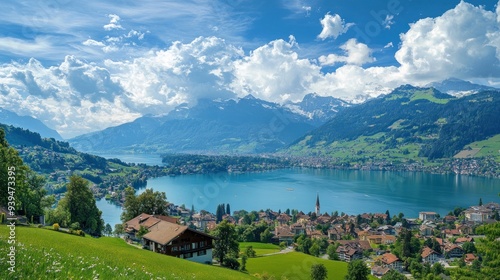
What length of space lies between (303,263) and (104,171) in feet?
530

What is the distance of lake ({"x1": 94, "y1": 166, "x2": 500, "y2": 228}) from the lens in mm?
128000

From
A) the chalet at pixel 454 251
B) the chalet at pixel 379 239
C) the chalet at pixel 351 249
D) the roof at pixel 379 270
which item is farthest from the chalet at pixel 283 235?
the chalet at pixel 454 251

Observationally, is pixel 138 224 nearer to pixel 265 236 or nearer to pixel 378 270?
pixel 265 236

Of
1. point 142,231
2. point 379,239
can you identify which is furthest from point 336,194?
point 142,231

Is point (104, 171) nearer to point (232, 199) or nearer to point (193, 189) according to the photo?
point (193, 189)

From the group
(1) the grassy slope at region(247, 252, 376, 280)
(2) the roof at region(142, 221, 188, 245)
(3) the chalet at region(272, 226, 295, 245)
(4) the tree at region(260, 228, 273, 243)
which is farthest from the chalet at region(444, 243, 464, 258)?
(2) the roof at region(142, 221, 188, 245)

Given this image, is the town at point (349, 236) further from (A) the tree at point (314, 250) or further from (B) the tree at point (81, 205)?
(B) the tree at point (81, 205)

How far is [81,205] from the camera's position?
4400 centimetres

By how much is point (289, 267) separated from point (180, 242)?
20762 millimetres

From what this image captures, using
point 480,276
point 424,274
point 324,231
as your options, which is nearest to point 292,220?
point 324,231

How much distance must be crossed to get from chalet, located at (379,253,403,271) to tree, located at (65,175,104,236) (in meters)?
49.2

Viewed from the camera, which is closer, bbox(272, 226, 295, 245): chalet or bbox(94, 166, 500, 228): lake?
bbox(272, 226, 295, 245): chalet

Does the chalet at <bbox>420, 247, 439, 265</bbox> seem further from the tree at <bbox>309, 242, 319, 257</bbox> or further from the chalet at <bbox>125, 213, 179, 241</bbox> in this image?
the chalet at <bbox>125, 213, 179, 241</bbox>

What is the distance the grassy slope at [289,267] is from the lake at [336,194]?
58140 millimetres
